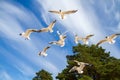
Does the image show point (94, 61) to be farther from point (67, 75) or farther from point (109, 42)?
point (109, 42)

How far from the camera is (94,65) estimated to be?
67.9 metres

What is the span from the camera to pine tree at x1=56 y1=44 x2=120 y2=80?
2576 inches

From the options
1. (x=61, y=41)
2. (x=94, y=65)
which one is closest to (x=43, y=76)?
(x=94, y=65)

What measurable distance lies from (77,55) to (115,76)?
38.5 feet

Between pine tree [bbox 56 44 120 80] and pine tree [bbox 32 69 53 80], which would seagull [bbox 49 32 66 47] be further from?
→ pine tree [bbox 32 69 53 80]

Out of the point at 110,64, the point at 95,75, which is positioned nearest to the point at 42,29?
the point at 110,64

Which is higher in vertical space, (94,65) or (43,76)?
(43,76)

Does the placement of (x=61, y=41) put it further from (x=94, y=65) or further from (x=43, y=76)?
(x=43, y=76)

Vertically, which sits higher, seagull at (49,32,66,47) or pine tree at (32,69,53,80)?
pine tree at (32,69,53,80)

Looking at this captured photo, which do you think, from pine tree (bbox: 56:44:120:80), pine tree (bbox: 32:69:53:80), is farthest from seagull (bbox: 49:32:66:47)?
pine tree (bbox: 32:69:53:80)

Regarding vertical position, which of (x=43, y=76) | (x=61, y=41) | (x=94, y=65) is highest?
(x=43, y=76)

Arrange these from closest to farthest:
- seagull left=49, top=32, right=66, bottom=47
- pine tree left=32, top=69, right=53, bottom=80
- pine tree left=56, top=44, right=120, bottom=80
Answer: seagull left=49, top=32, right=66, bottom=47 → pine tree left=56, top=44, right=120, bottom=80 → pine tree left=32, top=69, right=53, bottom=80

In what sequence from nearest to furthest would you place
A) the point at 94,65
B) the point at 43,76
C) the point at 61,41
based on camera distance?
the point at 61,41 → the point at 94,65 → the point at 43,76

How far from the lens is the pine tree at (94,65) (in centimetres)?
6544
